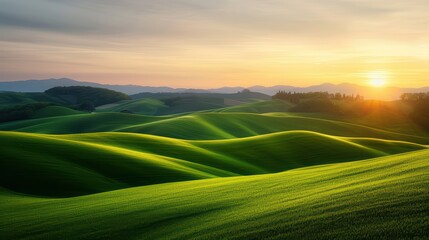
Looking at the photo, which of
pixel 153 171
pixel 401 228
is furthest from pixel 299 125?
pixel 401 228

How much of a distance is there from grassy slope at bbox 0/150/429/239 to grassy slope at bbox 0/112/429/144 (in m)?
59.8

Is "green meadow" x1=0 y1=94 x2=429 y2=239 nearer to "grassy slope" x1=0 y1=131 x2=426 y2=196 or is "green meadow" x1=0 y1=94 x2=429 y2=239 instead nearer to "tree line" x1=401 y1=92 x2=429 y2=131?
"grassy slope" x1=0 y1=131 x2=426 y2=196

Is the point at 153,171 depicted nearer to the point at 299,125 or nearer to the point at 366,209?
the point at 366,209

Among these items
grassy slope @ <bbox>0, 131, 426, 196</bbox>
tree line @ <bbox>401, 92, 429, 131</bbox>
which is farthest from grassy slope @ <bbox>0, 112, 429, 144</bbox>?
tree line @ <bbox>401, 92, 429, 131</bbox>

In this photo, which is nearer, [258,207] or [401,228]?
[401,228]

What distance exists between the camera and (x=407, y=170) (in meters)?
14.8

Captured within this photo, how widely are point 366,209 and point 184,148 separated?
37.8m

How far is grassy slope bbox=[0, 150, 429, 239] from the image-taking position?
990 cm

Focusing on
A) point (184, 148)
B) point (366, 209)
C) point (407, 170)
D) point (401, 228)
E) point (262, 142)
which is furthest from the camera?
point (262, 142)

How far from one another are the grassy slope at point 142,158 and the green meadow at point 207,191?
0.43 feet

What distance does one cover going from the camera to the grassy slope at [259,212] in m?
9.90

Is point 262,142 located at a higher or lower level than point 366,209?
lower

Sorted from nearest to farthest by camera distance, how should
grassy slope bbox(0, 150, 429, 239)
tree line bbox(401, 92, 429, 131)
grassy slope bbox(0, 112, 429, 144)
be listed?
1. grassy slope bbox(0, 150, 429, 239)
2. grassy slope bbox(0, 112, 429, 144)
3. tree line bbox(401, 92, 429, 131)

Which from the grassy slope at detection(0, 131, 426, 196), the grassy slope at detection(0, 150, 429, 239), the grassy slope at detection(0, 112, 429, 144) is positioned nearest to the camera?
the grassy slope at detection(0, 150, 429, 239)
